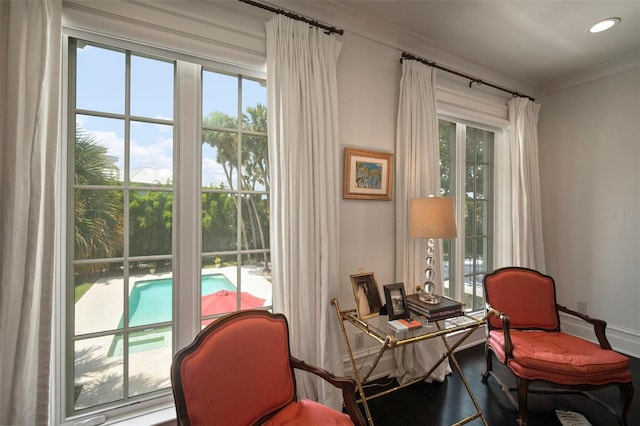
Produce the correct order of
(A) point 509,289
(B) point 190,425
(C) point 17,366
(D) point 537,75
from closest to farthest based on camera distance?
(B) point 190,425 → (C) point 17,366 → (A) point 509,289 → (D) point 537,75

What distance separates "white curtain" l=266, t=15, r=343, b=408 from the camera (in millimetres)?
1824

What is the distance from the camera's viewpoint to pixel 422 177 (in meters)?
2.44

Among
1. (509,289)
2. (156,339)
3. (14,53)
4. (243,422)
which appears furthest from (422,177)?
(14,53)

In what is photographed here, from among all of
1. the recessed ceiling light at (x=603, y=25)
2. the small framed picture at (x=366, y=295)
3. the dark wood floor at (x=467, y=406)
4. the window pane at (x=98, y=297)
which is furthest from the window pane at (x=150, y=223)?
→ the recessed ceiling light at (x=603, y=25)

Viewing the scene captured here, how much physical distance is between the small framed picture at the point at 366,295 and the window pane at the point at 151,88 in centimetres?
166

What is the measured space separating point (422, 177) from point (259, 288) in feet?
5.49

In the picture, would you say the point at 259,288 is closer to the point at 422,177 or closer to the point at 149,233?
the point at 149,233

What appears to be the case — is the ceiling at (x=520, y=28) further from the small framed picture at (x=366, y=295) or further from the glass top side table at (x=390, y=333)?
the glass top side table at (x=390, y=333)

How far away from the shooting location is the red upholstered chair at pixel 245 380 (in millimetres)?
1142

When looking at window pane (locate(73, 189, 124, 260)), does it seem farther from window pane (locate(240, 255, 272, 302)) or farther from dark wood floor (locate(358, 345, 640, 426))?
dark wood floor (locate(358, 345, 640, 426))

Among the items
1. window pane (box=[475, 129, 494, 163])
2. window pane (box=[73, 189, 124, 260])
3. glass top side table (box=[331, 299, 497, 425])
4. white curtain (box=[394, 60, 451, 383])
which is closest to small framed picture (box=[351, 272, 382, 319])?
glass top side table (box=[331, 299, 497, 425])

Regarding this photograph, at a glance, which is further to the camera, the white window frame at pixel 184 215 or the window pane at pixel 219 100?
the window pane at pixel 219 100

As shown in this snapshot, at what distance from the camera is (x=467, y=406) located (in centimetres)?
201

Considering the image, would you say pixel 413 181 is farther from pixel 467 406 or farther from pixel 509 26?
pixel 467 406
